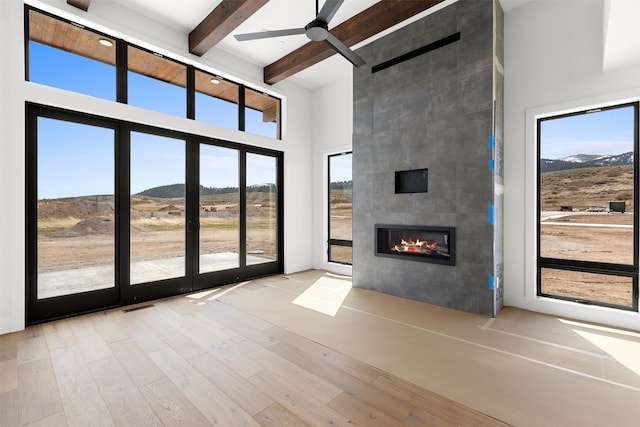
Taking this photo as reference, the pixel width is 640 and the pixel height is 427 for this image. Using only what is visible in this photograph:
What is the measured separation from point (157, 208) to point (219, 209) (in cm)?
97

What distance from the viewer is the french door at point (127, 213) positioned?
3.47 meters

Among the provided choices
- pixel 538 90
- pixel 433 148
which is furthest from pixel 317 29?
pixel 538 90

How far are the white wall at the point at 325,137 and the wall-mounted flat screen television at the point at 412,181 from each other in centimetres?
174

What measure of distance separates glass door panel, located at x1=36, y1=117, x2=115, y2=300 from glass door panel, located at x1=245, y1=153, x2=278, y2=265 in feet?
7.04

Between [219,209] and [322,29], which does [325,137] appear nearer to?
[219,209]

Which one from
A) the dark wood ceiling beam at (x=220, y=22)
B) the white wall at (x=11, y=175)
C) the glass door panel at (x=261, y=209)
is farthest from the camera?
the glass door panel at (x=261, y=209)

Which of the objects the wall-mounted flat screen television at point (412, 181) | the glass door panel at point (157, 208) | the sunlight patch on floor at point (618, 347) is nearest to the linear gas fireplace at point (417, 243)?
the wall-mounted flat screen television at point (412, 181)

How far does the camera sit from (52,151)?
354cm

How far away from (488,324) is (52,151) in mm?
5431

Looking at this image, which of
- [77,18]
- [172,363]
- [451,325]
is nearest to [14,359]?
[172,363]

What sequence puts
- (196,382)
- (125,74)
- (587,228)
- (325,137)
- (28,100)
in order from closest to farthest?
(196,382) < (28,100) < (587,228) < (125,74) < (325,137)

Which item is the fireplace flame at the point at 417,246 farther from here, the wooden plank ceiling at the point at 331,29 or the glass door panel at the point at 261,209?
the wooden plank ceiling at the point at 331,29

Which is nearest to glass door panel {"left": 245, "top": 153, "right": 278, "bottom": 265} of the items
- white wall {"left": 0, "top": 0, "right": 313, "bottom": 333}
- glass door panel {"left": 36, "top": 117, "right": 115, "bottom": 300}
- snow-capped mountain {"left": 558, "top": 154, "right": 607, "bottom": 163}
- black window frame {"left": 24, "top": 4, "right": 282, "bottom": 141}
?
white wall {"left": 0, "top": 0, "right": 313, "bottom": 333}

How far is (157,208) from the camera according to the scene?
4.36 metres
